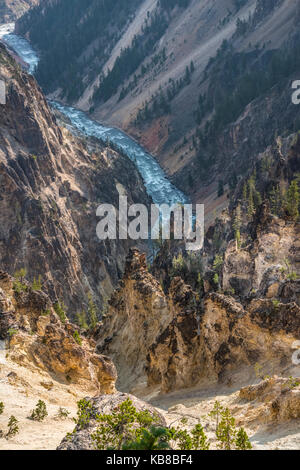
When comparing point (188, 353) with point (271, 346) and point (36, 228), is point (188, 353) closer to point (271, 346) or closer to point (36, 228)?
point (271, 346)

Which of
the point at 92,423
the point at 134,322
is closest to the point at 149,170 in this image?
the point at 134,322

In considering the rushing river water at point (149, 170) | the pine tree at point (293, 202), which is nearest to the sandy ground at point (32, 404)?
the pine tree at point (293, 202)

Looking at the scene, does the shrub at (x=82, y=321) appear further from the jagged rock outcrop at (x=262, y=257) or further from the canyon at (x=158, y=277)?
the jagged rock outcrop at (x=262, y=257)

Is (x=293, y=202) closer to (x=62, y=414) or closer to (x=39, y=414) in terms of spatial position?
(x=62, y=414)

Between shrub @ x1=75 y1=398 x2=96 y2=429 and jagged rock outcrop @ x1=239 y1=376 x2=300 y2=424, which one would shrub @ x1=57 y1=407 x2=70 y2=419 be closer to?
shrub @ x1=75 y1=398 x2=96 y2=429

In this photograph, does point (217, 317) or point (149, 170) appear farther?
point (149, 170)

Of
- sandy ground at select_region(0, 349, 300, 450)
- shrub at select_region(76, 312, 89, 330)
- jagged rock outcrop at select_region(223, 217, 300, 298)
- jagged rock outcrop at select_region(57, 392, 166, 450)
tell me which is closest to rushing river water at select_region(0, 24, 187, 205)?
shrub at select_region(76, 312, 89, 330)

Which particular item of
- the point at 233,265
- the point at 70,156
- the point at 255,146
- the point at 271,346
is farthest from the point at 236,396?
the point at 255,146

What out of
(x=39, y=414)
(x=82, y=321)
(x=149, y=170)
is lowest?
(x=82, y=321)
